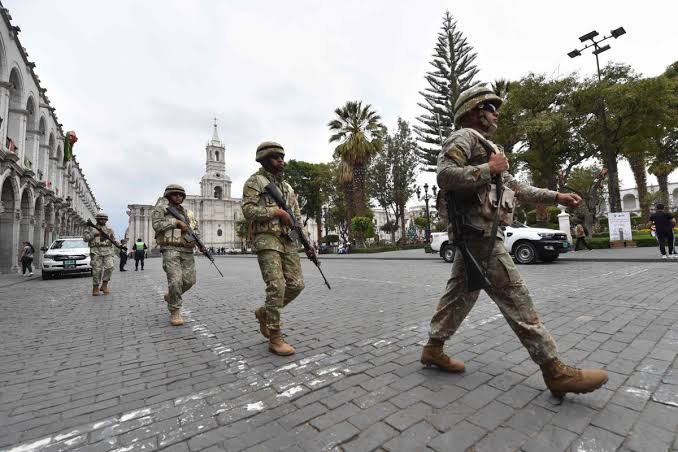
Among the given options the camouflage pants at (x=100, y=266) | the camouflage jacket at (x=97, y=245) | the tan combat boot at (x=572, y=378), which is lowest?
the tan combat boot at (x=572, y=378)

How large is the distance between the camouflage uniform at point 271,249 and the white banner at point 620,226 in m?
18.1

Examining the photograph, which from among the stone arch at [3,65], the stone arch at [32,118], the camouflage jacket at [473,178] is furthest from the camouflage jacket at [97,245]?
the stone arch at [32,118]

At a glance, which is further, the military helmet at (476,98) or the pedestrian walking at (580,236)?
the pedestrian walking at (580,236)

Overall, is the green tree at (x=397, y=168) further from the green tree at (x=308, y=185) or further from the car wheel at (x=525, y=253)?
the car wheel at (x=525, y=253)

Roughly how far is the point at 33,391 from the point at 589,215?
24969 mm

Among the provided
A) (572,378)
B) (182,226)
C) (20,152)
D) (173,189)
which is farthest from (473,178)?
(20,152)

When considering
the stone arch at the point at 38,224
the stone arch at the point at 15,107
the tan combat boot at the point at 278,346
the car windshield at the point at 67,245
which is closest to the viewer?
the tan combat boot at the point at 278,346

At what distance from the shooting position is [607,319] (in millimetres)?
3814

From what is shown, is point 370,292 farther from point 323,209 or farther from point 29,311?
point 323,209

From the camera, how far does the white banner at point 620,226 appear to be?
51.7ft

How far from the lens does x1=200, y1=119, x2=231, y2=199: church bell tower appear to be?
313 ft

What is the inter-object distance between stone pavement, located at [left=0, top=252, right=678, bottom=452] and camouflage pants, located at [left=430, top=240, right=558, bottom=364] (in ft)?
1.14

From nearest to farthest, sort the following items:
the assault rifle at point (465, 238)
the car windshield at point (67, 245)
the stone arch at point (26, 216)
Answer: the assault rifle at point (465, 238)
the car windshield at point (67, 245)
the stone arch at point (26, 216)

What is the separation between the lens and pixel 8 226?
17109 millimetres
